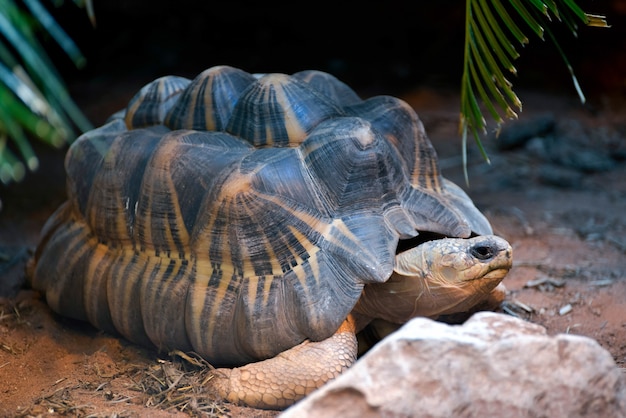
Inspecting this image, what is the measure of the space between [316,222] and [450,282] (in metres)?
0.61

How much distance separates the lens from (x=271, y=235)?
2734mm

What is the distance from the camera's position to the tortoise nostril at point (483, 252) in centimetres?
270

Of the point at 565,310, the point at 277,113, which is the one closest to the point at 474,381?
the point at 277,113

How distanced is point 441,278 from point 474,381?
927 millimetres

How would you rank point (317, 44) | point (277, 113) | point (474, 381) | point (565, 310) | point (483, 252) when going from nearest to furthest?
point (474, 381) < point (483, 252) < point (277, 113) < point (565, 310) < point (317, 44)

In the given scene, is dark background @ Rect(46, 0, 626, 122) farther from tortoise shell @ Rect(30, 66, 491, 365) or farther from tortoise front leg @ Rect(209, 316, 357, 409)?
tortoise front leg @ Rect(209, 316, 357, 409)

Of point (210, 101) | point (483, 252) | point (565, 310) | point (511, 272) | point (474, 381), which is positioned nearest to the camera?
point (474, 381)

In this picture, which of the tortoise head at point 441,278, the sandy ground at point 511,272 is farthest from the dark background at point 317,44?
the tortoise head at point 441,278

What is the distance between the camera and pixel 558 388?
1.87m

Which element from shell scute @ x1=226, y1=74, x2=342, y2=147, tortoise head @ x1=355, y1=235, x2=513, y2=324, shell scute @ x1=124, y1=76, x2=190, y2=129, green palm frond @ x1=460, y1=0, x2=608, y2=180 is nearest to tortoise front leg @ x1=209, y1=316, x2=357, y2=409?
Answer: tortoise head @ x1=355, y1=235, x2=513, y2=324

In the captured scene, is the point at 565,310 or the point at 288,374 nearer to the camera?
the point at 288,374

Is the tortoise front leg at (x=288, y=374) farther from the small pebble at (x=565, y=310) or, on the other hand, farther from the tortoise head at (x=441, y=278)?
the small pebble at (x=565, y=310)

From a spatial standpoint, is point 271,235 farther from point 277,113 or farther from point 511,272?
point 511,272

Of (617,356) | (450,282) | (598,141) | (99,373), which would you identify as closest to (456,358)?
(450,282)
